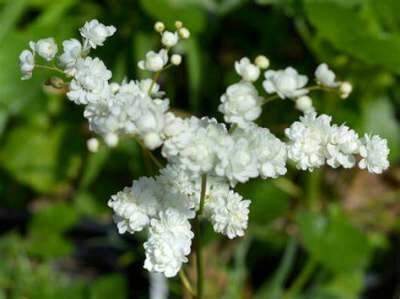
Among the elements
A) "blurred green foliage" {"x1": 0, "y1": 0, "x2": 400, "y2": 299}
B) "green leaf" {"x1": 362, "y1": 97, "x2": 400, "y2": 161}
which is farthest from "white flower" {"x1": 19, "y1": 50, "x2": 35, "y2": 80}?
"green leaf" {"x1": 362, "y1": 97, "x2": 400, "y2": 161}

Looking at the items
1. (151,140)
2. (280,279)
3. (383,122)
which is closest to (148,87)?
(151,140)

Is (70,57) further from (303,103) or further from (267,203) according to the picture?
(267,203)

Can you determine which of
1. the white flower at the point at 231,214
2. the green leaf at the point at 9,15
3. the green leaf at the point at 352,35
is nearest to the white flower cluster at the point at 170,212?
the white flower at the point at 231,214

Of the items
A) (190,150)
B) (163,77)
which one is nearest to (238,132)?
(190,150)

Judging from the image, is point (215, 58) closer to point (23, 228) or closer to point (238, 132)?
point (23, 228)

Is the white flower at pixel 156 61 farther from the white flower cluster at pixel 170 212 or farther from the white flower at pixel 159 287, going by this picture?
the white flower at pixel 159 287

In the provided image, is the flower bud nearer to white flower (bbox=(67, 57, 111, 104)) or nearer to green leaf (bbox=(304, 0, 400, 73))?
white flower (bbox=(67, 57, 111, 104))
